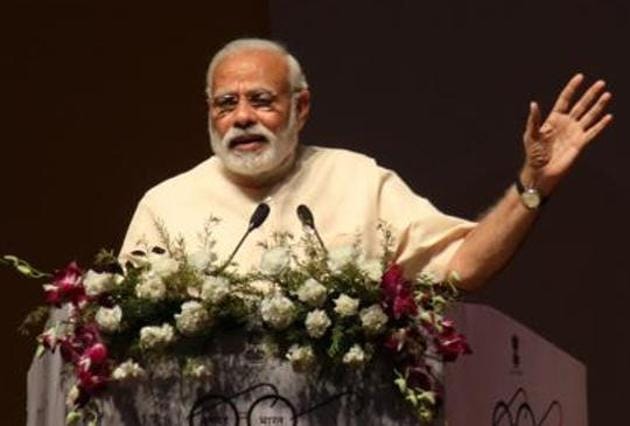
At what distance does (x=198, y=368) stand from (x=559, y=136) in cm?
109

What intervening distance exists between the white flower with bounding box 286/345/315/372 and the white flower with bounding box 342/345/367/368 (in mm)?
61

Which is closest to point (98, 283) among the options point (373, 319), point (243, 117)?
point (373, 319)

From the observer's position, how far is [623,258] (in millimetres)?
6797

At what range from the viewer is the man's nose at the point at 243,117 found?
13.4ft

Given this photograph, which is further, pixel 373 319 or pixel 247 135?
pixel 247 135

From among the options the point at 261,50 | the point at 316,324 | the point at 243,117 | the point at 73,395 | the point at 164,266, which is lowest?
the point at 73,395

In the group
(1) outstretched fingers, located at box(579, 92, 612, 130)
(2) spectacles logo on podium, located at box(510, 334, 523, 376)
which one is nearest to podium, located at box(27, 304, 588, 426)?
(2) spectacles logo on podium, located at box(510, 334, 523, 376)

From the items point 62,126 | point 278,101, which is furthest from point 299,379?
point 62,126

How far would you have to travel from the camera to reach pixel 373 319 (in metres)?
3.34

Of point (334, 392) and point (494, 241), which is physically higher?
point (494, 241)

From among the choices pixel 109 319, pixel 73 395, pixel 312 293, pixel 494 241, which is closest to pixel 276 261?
pixel 312 293

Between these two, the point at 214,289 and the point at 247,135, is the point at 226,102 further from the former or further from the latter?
the point at 214,289

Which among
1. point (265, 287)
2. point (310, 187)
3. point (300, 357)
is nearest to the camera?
point (300, 357)

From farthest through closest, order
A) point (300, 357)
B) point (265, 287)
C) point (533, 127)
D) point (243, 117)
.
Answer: point (243, 117)
point (533, 127)
point (265, 287)
point (300, 357)
